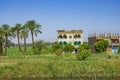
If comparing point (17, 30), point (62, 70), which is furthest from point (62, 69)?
point (17, 30)

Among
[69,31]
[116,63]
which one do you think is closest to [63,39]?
[69,31]

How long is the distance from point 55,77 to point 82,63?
5325mm

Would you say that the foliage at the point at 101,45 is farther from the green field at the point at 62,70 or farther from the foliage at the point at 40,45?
the green field at the point at 62,70

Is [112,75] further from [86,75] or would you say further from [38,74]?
[38,74]

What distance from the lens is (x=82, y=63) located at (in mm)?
43219

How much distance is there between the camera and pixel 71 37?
311 ft

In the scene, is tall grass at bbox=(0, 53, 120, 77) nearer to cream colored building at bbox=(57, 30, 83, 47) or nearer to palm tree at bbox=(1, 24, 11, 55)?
palm tree at bbox=(1, 24, 11, 55)

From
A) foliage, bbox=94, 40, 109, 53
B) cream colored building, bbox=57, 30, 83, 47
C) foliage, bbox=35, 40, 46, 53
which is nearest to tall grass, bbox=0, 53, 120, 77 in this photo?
foliage, bbox=94, 40, 109, 53

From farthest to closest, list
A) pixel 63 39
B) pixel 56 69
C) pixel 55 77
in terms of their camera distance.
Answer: pixel 63 39 < pixel 56 69 < pixel 55 77

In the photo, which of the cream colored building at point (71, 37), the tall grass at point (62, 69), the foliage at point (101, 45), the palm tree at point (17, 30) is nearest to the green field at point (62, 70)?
the tall grass at point (62, 69)

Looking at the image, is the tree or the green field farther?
the tree

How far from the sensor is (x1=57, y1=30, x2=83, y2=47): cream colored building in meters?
94.3

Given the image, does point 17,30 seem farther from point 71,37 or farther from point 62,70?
point 62,70

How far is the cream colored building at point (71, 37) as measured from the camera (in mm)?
94312
